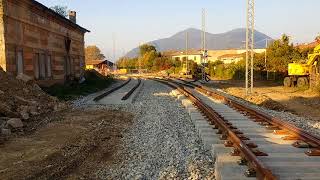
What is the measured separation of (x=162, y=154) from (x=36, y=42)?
19.4 m

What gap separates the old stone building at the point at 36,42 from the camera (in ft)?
72.1

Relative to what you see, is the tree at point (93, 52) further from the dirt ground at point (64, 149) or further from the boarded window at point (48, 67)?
the dirt ground at point (64, 149)

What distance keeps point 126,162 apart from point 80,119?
7306mm

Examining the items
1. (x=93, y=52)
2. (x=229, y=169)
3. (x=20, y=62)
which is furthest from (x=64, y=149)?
(x=93, y=52)

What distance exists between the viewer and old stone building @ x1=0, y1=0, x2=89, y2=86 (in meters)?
22.0

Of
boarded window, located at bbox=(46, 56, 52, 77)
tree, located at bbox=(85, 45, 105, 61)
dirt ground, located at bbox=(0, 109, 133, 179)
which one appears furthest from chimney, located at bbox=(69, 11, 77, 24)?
tree, located at bbox=(85, 45, 105, 61)

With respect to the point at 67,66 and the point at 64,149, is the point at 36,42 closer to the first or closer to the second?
the point at 67,66

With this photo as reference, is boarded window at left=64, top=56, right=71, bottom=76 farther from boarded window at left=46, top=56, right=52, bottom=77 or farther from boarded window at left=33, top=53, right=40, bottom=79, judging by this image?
boarded window at left=33, top=53, right=40, bottom=79

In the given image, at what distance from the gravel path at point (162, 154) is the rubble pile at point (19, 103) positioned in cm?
380

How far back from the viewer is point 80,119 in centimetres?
1609

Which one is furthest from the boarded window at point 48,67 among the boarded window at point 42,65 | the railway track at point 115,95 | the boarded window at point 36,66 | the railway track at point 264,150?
the railway track at point 264,150

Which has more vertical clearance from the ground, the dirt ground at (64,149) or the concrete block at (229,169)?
the concrete block at (229,169)

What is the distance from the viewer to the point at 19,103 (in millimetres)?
16969

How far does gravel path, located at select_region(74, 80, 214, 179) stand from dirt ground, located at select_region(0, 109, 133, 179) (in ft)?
1.18
